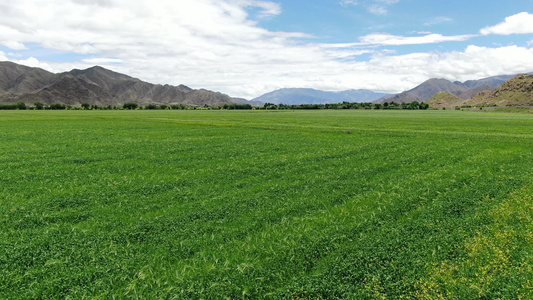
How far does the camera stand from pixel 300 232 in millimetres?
8508

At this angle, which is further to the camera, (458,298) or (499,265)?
(499,265)

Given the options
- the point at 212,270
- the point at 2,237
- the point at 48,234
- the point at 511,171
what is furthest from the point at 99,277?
the point at 511,171

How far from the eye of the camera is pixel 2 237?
26.7ft

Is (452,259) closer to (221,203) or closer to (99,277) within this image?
(221,203)

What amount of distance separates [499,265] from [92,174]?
15.9 meters

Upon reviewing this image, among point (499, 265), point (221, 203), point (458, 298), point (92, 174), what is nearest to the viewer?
point (458, 298)

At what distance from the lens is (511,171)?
15969 mm

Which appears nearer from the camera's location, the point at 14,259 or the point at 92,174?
the point at 14,259

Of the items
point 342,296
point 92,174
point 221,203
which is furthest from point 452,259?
point 92,174

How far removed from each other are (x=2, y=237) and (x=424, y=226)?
11.2 meters

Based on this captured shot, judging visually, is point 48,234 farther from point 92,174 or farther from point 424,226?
point 424,226

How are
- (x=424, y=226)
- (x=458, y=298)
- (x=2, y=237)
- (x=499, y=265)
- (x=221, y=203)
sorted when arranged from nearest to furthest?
(x=458, y=298) → (x=499, y=265) → (x=2, y=237) → (x=424, y=226) → (x=221, y=203)

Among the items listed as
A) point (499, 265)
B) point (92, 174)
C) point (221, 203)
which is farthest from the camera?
point (92, 174)

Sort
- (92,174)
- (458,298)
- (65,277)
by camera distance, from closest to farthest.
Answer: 1. (458,298)
2. (65,277)
3. (92,174)
